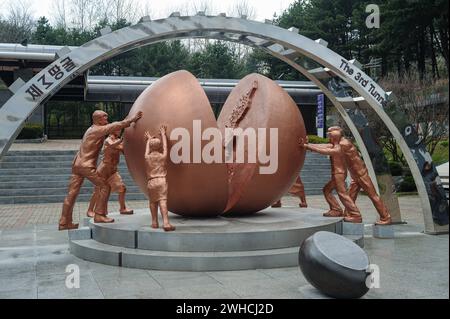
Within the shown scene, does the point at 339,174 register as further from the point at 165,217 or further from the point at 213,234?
the point at 165,217

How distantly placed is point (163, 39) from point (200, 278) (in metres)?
4.26

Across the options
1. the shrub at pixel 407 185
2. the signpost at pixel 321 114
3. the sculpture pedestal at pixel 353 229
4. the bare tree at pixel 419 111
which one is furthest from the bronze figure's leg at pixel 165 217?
the signpost at pixel 321 114

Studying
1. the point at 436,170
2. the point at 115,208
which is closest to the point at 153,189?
the point at 436,170

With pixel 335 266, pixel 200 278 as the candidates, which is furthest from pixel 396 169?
pixel 335 266

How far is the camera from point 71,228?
8852 millimetres

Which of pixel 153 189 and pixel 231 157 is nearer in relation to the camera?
pixel 153 189

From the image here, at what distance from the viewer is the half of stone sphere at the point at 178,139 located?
26.4 ft

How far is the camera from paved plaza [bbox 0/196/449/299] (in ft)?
19.5

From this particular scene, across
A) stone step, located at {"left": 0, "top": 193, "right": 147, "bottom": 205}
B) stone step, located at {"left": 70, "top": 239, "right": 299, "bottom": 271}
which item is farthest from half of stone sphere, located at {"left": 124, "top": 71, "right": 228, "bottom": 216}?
stone step, located at {"left": 0, "top": 193, "right": 147, "bottom": 205}

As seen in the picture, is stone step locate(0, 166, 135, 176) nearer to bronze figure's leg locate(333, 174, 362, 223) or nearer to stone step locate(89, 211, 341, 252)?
stone step locate(89, 211, 341, 252)

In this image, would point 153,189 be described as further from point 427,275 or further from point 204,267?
point 427,275

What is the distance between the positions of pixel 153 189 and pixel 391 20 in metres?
23.1

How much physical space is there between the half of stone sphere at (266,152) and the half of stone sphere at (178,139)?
1.49ft
